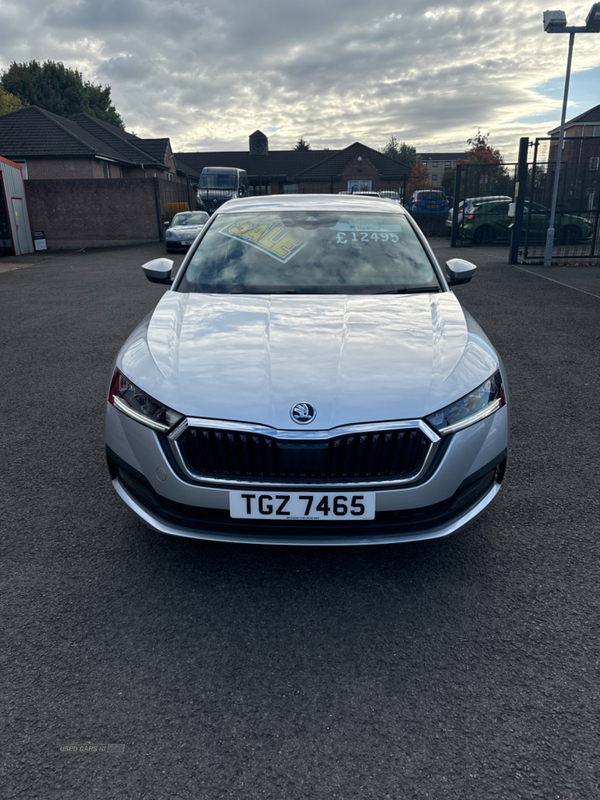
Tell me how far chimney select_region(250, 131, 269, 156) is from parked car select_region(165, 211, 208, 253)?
54207 mm

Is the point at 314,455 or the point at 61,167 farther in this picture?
the point at 61,167

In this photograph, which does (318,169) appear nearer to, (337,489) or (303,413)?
(303,413)

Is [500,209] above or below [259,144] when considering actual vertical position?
below

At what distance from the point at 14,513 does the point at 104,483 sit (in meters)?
0.52

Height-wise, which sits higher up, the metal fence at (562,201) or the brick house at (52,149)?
the brick house at (52,149)

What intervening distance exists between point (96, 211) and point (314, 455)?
2839 cm

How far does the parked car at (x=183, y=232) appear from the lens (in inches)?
768

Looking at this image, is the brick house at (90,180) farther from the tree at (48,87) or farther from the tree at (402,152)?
the tree at (402,152)

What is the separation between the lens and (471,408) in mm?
2584

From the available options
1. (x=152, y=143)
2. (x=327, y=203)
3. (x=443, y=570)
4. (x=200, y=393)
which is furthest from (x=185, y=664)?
(x=152, y=143)

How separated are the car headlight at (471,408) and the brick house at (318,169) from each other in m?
60.3

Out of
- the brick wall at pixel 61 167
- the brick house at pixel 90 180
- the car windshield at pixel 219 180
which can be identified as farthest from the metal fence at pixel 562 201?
the brick wall at pixel 61 167

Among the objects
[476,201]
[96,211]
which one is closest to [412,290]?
[476,201]

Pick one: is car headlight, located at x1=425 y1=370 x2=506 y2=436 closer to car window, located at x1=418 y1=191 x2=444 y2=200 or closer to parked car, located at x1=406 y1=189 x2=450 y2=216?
parked car, located at x1=406 y1=189 x2=450 y2=216
